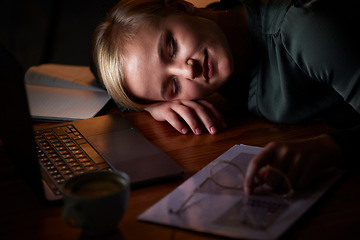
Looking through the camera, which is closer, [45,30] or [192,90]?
[192,90]

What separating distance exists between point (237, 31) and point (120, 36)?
352 millimetres

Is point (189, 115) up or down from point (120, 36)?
down

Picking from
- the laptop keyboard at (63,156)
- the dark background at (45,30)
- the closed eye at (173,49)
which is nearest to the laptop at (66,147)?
the laptop keyboard at (63,156)

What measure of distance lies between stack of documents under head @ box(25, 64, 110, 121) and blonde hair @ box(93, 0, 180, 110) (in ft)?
0.38

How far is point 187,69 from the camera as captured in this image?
101 centimetres

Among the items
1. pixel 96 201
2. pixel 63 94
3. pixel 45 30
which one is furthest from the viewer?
pixel 45 30

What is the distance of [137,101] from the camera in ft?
3.78

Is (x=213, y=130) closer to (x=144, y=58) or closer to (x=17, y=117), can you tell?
(x=144, y=58)

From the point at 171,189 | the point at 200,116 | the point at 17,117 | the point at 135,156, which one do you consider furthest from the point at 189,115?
the point at 17,117

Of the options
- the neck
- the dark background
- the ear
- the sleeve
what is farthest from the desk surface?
the dark background

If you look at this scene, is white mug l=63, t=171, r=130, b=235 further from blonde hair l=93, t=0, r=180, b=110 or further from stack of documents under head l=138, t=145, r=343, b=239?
blonde hair l=93, t=0, r=180, b=110

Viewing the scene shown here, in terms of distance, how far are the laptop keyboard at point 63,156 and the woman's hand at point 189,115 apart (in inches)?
9.1

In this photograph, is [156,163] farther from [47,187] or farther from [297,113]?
[297,113]

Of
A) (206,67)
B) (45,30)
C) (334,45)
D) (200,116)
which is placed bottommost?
(45,30)
